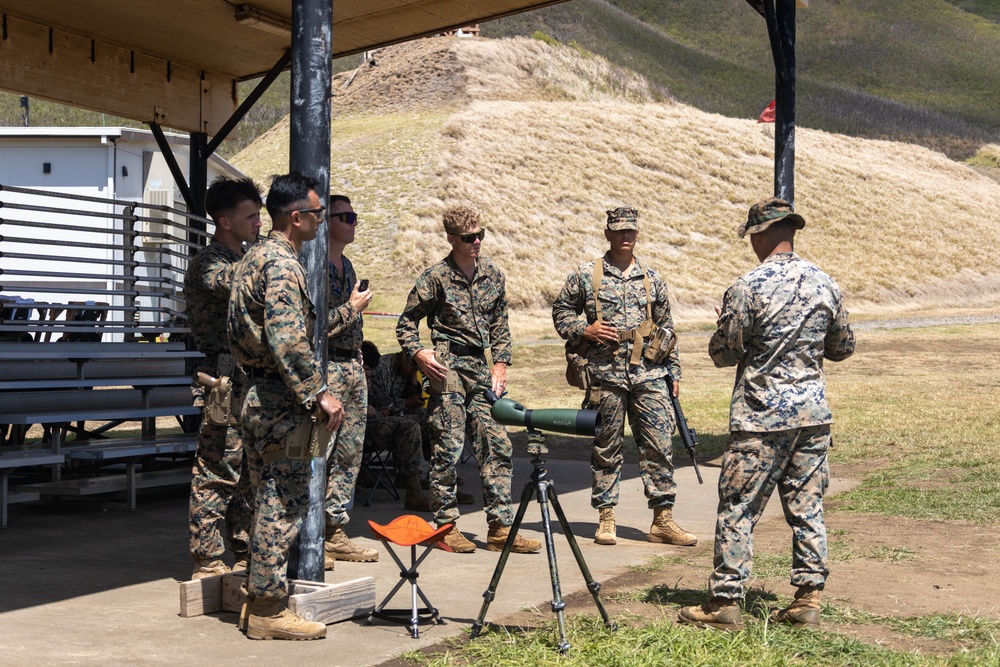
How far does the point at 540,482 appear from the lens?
527 cm

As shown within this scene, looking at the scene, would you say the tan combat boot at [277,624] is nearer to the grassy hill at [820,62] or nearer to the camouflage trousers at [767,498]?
the camouflage trousers at [767,498]

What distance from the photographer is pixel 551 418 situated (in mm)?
5109

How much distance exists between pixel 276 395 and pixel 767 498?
241 centimetres

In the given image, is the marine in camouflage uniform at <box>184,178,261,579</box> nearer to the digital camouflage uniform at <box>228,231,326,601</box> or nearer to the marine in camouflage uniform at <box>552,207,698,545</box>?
the digital camouflage uniform at <box>228,231,326,601</box>

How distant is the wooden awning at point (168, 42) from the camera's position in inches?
399

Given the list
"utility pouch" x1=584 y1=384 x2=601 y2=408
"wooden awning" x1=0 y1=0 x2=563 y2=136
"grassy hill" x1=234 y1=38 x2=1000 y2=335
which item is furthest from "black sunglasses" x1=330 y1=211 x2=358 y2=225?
"grassy hill" x1=234 y1=38 x2=1000 y2=335

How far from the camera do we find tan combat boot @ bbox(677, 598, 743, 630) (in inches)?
220

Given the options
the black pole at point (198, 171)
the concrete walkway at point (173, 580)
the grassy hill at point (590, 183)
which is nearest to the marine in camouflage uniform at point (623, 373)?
the concrete walkway at point (173, 580)

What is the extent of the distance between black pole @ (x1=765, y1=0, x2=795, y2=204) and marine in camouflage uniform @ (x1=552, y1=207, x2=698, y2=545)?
14.1ft

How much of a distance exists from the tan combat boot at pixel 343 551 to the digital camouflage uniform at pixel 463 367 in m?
0.56

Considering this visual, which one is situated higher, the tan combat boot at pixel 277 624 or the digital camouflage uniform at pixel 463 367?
the digital camouflage uniform at pixel 463 367

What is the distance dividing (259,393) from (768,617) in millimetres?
2683

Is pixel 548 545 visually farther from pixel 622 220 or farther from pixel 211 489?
pixel 622 220

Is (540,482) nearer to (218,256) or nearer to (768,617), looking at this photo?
(768,617)
